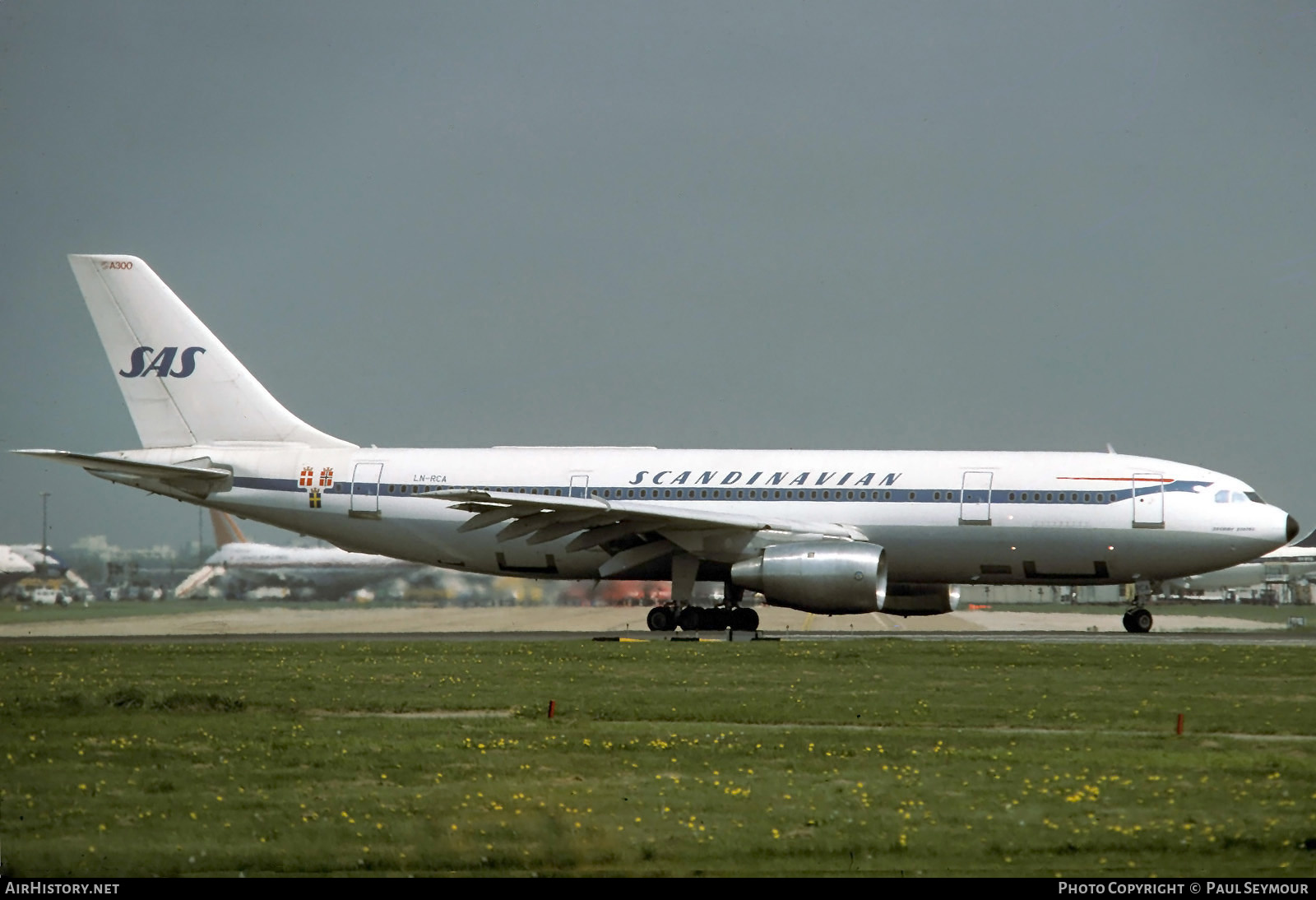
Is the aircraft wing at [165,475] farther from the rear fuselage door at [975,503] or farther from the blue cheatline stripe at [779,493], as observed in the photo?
the rear fuselage door at [975,503]

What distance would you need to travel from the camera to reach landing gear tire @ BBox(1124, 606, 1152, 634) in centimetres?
3142

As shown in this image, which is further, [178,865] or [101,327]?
[101,327]

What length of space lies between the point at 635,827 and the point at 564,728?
17.5 feet

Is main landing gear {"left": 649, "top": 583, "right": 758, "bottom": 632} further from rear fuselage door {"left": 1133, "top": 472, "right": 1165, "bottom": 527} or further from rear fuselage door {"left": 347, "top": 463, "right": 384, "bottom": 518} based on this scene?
rear fuselage door {"left": 1133, "top": 472, "right": 1165, "bottom": 527}

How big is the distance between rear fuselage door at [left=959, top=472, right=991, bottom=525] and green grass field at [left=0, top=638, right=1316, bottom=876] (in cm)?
868

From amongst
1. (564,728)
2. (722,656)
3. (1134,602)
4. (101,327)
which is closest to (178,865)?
(564,728)

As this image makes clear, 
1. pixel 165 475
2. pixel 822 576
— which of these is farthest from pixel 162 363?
pixel 822 576

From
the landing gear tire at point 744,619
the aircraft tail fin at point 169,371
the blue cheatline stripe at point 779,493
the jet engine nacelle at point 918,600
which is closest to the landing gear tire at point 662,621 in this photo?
the landing gear tire at point 744,619

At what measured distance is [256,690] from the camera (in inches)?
728

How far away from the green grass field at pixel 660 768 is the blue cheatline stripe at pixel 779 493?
8.84m

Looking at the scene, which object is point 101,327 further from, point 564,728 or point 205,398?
point 564,728

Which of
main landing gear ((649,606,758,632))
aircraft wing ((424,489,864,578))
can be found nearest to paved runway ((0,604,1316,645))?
main landing gear ((649,606,758,632))

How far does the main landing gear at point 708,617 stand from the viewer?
103 feet
